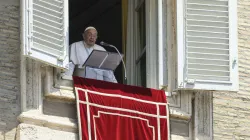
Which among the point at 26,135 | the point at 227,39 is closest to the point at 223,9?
the point at 227,39

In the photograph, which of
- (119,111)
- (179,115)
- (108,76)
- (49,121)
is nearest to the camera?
(49,121)

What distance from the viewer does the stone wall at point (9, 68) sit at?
57.0 ft

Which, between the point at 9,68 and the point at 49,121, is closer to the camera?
the point at 49,121

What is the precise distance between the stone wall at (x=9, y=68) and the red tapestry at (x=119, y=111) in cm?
65

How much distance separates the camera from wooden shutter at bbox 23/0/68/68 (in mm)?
17438

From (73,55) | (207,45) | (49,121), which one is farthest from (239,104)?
(49,121)

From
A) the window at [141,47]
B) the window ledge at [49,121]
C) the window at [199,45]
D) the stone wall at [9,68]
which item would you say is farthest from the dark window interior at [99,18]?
the window ledge at [49,121]

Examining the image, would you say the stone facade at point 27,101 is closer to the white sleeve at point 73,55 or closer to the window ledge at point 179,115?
the window ledge at point 179,115

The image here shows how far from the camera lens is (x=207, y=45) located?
18.5m

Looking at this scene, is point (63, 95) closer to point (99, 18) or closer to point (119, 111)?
point (119, 111)

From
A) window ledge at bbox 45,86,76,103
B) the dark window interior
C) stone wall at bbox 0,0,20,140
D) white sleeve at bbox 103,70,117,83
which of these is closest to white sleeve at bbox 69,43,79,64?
white sleeve at bbox 103,70,117,83

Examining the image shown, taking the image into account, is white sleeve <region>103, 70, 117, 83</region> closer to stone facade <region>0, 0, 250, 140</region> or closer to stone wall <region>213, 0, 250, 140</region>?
stone facade <region>0, 0, 250, 140</region>

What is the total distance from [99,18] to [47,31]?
5.07m

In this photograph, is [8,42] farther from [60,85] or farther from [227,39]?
[227,39]
